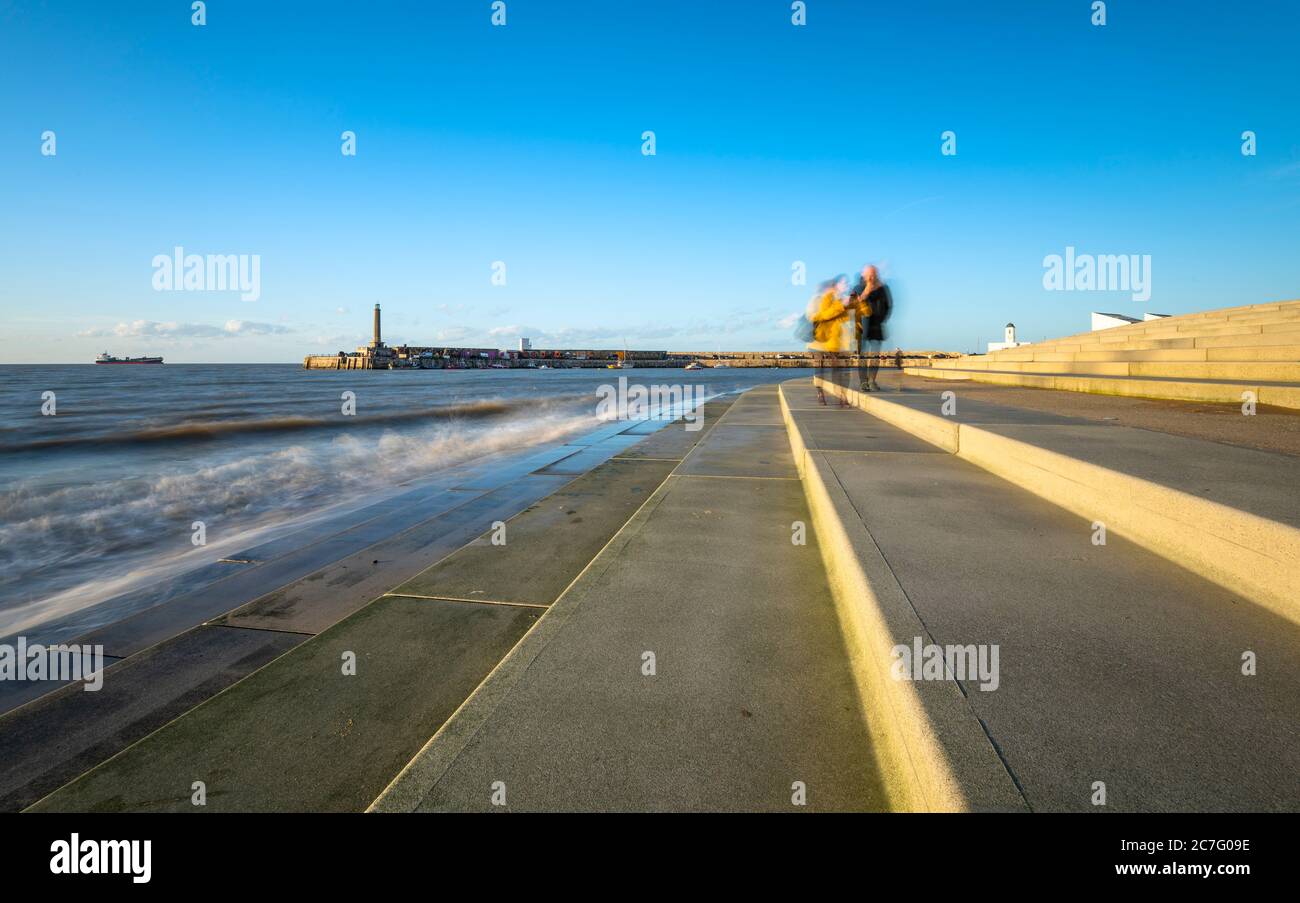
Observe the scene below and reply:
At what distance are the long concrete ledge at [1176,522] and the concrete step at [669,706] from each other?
1.66 meters

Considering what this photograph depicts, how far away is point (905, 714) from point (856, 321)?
8.84 metres

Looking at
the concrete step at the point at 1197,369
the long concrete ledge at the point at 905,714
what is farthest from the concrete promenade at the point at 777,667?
the concrete step at the point at 1197,369

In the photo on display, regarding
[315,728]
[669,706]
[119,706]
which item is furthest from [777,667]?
[119,706]

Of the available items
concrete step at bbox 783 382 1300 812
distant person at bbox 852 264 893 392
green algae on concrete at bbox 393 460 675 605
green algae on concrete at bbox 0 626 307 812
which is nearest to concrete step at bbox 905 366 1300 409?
distant person at bbox 852 264 893 392

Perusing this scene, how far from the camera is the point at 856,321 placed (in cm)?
947

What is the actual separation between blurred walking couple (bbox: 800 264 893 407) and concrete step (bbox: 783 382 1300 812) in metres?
5.88

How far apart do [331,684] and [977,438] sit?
5350 millimetres

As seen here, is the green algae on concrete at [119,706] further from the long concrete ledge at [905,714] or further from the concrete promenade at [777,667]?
the long concrete ledge at [905,714]

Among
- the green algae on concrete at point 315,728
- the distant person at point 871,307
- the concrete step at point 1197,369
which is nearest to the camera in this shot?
the green algae on concrete at point 315,728

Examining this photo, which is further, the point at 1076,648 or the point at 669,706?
the point at 669,706

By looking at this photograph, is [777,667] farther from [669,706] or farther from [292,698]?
[292,698]

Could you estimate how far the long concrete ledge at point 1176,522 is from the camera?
83.8 inches
